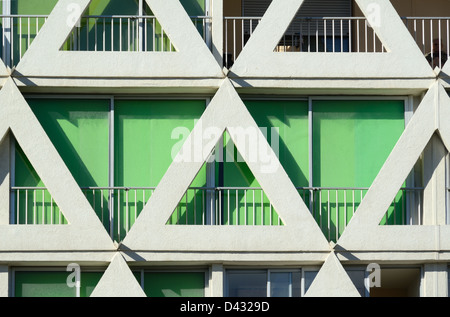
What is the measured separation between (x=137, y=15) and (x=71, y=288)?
566cm

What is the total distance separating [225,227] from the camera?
23594mm

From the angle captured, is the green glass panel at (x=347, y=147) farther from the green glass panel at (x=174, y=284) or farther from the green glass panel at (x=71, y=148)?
the green glass panel at (x=71, y=148)

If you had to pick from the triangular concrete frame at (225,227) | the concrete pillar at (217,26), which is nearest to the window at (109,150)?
the triangular concrete frame at (225,227)

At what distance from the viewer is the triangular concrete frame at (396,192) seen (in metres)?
23.7

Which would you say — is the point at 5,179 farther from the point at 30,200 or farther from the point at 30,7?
the point at 30,7

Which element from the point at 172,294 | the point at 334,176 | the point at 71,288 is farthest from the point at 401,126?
the point at 71,288

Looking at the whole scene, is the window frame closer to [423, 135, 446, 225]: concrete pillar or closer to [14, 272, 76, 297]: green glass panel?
[423, 135, 446, 225]: concrete pillar

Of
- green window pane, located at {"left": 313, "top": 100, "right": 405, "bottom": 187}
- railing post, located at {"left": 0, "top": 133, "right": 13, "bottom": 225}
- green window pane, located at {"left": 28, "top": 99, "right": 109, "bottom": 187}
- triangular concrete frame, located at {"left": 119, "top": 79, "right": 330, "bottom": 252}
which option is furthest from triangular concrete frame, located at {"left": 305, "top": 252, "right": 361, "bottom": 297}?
railing post, located at {"left": 0, "top": 133, "right": 13, "bottom": 225}

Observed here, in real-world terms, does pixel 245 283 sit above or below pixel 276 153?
below

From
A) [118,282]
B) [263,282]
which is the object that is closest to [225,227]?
[263,282]

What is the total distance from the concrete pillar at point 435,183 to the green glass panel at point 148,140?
447cm

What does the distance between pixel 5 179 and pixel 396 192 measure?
7.67 m

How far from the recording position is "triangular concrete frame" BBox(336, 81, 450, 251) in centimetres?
2369

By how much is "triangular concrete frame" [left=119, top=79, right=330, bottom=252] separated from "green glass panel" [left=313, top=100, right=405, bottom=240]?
816mm
